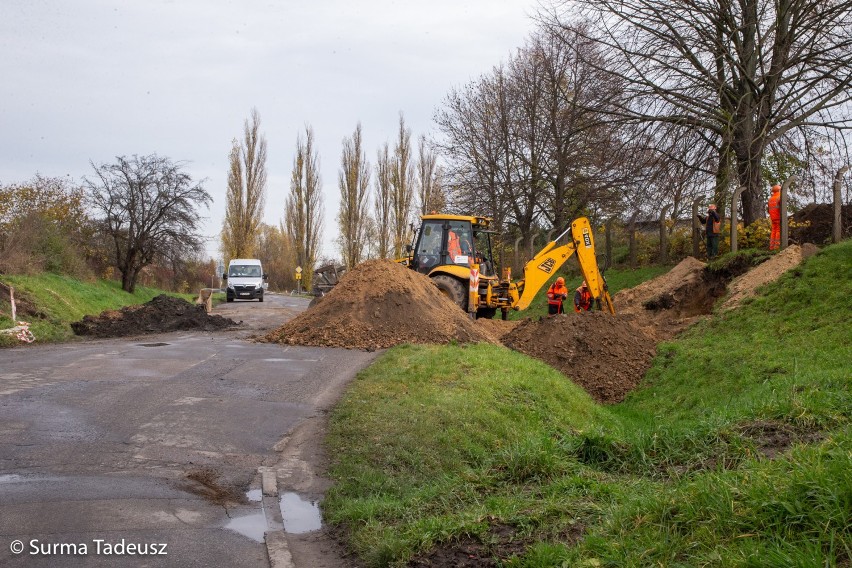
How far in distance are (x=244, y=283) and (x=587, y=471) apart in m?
39.2

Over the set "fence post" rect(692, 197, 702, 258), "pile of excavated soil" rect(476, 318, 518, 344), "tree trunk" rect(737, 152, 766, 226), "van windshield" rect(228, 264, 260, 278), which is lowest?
"pile of excavated soil" rect(476, 318, 518, 344)

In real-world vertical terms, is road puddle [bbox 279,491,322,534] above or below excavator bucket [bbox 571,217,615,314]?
below

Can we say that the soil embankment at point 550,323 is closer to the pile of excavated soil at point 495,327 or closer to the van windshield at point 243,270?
the pile of excavated soil at point 495,327

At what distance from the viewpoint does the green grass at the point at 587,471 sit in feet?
13.8

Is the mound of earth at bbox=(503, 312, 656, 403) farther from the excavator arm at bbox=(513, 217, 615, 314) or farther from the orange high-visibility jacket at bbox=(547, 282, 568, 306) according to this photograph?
the orange high-visibility jacket at bbox=(547, 282, 568, 306)

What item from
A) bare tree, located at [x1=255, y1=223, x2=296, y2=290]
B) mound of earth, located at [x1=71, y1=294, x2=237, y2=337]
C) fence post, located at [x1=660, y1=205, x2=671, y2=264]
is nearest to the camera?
mound of earth, located at [x1=71, y1=294, x2=237, y2=337]

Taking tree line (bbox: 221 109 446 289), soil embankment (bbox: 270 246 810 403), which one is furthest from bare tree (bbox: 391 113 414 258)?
soil embankment (bbox: 270 246 810 403)

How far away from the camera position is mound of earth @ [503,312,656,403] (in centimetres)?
1589

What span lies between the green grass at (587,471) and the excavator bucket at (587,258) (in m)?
7.71

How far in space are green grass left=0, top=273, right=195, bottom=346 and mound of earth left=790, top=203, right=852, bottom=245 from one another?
19.7 m

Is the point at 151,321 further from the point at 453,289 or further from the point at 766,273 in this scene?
the point at 766,273

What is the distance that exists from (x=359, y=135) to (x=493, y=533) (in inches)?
2263

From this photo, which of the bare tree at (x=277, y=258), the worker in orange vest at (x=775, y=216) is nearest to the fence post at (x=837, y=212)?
the worker in orange vest at (x=775, y=216)

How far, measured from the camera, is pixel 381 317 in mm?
19000
